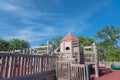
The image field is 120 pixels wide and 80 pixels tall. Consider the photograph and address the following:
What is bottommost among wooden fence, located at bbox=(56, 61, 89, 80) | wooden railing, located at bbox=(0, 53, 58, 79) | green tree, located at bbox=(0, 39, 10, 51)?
wooden fence, located at bbox=(56, 61, 89, 80)

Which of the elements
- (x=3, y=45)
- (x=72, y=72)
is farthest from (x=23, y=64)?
(x=3, y=45)

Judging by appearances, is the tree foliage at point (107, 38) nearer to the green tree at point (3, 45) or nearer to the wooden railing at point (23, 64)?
the green tree at point (3, 45)

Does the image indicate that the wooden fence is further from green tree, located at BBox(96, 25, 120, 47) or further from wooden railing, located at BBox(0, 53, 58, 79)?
green tree, located at BBox(96, 25, 120, 47)

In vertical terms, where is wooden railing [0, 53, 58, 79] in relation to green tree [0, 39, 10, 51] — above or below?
below

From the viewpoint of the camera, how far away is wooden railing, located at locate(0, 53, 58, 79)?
14.5 feet

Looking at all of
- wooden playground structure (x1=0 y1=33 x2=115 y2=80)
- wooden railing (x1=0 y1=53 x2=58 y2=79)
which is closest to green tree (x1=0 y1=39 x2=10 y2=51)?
wooden playground structure (x1=0 y1=33 x2=115 y2=80)

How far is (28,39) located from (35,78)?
39.3 metres

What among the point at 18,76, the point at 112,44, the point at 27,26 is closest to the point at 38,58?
the point at 18,76

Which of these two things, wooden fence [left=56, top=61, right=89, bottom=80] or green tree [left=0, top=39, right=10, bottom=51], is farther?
green tree [left=0, top=39, right=10, bottom=51]

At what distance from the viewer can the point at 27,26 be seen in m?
34.8

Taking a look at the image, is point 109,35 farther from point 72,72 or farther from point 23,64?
point 23,64

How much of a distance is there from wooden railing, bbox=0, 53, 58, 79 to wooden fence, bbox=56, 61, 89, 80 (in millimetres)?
569

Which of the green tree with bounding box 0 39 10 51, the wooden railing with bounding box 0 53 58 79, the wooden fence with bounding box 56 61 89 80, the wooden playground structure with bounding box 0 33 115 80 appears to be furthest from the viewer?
the green tree with bounding box 0 39 10 51

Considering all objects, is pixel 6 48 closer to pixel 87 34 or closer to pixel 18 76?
pixel 87 34
